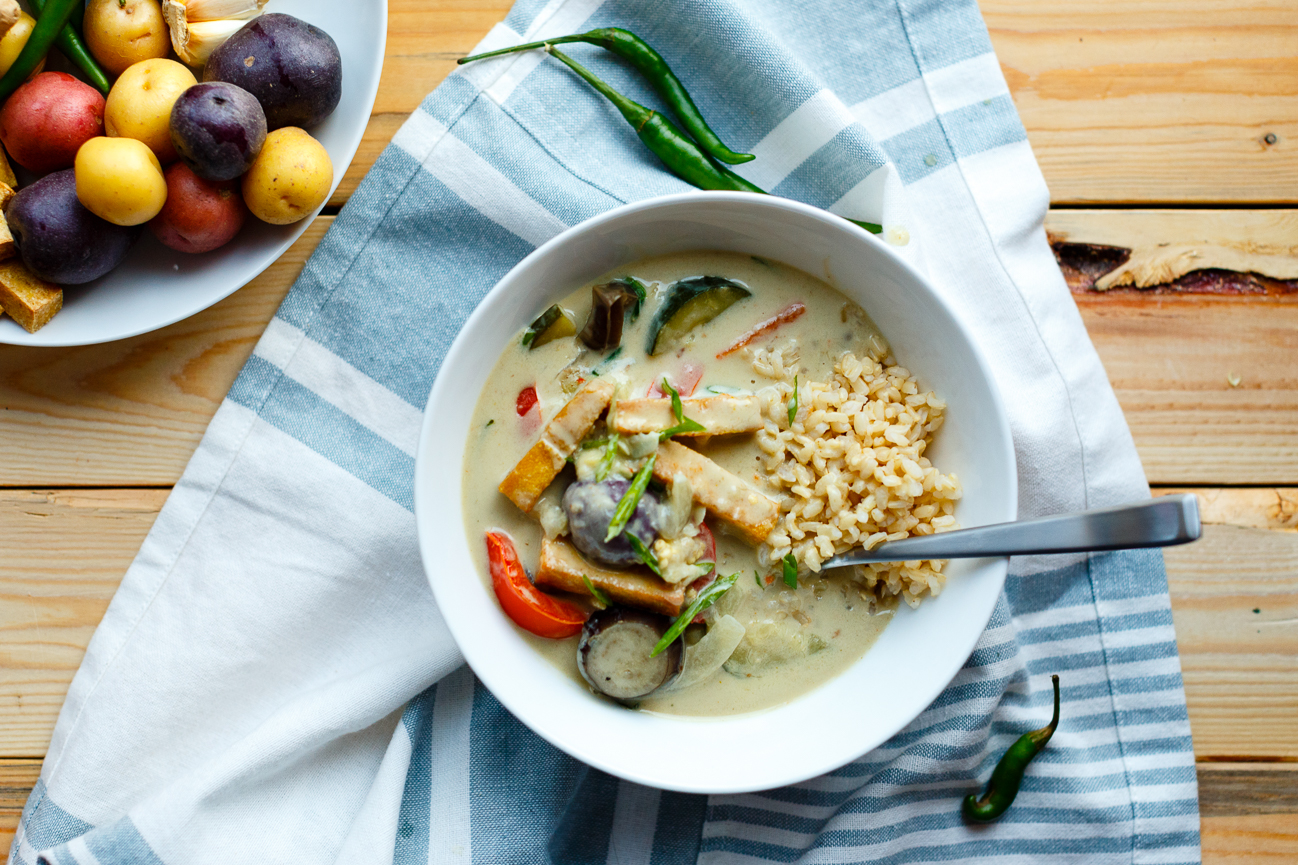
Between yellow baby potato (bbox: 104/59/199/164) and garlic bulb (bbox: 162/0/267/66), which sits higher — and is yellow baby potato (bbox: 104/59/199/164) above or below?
below

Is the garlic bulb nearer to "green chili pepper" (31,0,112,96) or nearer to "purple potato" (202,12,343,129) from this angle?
"purple potato" (202,12,343,129)

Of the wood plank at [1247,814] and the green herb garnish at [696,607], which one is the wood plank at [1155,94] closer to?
the green herb garnish at [696,607]

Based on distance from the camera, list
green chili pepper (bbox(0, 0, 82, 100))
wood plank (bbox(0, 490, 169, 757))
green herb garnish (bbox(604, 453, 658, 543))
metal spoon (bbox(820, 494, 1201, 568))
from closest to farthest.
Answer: metal spoon (bbox(820, 494, 1201, 568)) < green herb garnish (bbox(604, 453, 658, 543)) < green chili pepper (bbox(0, 0, 82, 100)) < wood plank (bbox(0, 490, 169, 757))

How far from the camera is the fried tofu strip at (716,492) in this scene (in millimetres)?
1856

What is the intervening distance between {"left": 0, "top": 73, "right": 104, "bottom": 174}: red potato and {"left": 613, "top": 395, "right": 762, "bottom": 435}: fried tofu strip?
1.39m

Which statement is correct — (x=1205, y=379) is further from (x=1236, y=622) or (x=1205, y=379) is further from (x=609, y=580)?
(x=609, y=580)

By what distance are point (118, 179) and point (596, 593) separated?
1352 mm

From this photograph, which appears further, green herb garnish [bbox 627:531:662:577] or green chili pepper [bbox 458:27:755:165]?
green chili pepper [bbox 458:27:755:165]

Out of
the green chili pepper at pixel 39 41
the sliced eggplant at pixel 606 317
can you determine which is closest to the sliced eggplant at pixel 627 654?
the sliced eggplant at pixel 606 317

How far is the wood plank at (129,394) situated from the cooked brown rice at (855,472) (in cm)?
128

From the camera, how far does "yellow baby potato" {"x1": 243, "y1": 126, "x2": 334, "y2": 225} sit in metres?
1.97

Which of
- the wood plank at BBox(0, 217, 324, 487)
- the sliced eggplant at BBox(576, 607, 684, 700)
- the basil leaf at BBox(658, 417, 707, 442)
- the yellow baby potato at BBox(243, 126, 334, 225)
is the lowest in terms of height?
the sliced eggplant at BBox(576, 607, 684, 700)

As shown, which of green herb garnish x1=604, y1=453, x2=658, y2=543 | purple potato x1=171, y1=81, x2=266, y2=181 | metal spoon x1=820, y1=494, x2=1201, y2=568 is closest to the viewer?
metal spoon x1=820, y1=494, x2=1201, y2=568

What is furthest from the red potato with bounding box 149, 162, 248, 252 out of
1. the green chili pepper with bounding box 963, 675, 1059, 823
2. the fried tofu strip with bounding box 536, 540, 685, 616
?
the green chili pepper with bounding box 963, 675, 1059, 823
